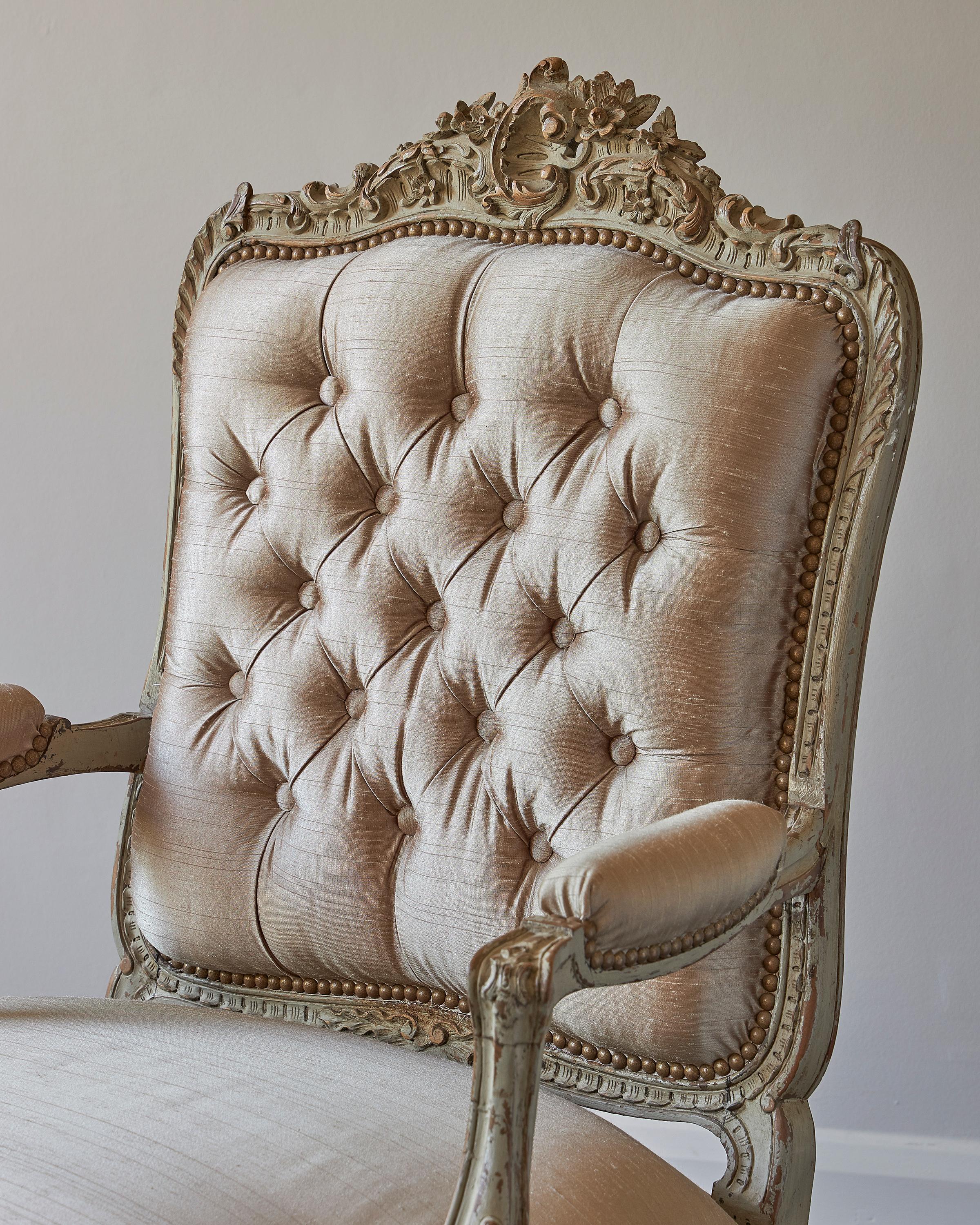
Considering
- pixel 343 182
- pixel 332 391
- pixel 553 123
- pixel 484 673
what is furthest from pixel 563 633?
pixel 343 182

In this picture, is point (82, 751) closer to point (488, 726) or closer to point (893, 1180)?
point (488, 726)

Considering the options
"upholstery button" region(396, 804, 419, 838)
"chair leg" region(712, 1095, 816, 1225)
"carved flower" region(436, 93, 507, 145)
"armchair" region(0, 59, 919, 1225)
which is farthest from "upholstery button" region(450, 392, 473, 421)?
"chair leg" region(712, 1095, 816, 1225)

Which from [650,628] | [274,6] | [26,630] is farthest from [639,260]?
[26,630]

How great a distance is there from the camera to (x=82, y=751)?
3.39ft

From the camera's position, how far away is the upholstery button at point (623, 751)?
0.87 metres

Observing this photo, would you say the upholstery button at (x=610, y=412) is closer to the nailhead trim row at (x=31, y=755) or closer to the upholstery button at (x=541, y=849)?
the upholstery button at (x=541, y=849)

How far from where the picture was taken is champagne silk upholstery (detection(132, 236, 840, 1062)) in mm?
835

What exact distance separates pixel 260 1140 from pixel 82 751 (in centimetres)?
46

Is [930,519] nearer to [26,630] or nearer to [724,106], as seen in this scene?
[724,106]

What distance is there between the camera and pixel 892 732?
1343mm

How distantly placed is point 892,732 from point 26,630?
3.65 feet

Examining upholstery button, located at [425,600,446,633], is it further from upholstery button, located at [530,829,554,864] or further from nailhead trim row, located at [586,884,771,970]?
nailhead trim row, located at [586,884,771,970]

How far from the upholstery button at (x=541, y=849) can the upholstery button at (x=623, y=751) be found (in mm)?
78

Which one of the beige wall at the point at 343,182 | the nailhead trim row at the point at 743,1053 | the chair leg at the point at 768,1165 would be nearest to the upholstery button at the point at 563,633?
the nailhead trim row at the point at 743,1053
